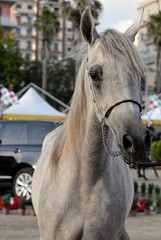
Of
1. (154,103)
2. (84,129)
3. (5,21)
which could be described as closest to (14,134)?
(84,129)

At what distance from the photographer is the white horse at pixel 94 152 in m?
4.09

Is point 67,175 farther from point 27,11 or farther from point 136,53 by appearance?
point 27,11

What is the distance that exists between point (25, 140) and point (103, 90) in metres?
11.6

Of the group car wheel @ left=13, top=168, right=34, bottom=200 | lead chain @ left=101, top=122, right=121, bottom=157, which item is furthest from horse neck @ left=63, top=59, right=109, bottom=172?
car wheel @ left=13, top=168, right=34, bottom=200

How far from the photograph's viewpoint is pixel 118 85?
4055mm

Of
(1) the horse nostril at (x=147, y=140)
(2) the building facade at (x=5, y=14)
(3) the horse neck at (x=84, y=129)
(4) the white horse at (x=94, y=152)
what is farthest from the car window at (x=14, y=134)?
(2) the building facade at (x=5, y=14)

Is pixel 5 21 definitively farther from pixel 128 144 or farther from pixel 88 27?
pixel 128 144

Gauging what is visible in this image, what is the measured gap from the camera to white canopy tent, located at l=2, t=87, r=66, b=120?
28.6 metres

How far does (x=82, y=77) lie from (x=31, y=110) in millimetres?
25094

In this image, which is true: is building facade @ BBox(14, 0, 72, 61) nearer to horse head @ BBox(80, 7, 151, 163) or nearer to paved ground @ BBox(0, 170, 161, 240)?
paved ground @ BBox(0, 170, 161, 240)

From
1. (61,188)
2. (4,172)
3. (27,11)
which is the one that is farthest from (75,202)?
(27,11)

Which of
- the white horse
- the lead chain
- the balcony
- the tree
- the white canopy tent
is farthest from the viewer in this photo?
the balcony

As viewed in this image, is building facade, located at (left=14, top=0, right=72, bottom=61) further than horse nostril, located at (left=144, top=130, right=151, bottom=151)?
Yes

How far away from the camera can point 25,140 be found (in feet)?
51.3
